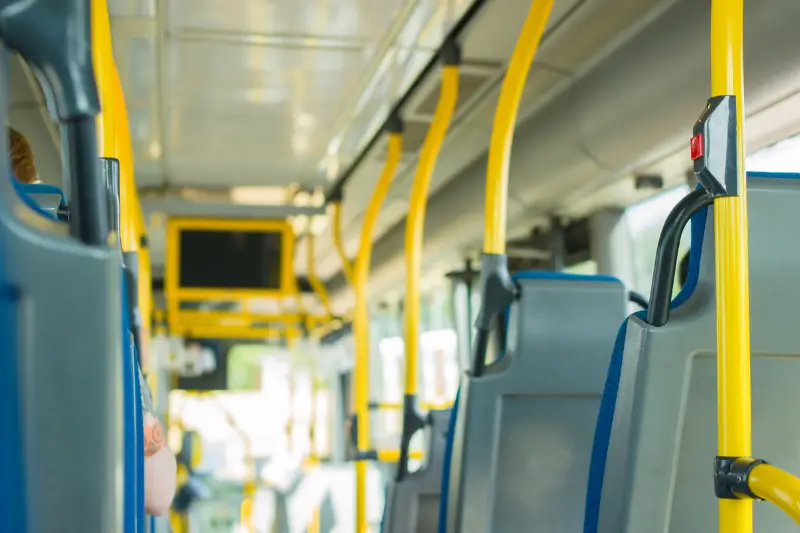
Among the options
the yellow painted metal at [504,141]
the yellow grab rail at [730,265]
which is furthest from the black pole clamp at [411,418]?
the yellow grab rail at [730,265]

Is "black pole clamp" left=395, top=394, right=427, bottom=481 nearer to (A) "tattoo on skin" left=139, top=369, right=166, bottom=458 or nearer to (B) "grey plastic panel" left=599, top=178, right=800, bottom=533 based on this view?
(A) "tattoo on skin" left=139, top=369, right=166, bottom=458

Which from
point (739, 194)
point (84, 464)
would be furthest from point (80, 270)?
point (739, 194)

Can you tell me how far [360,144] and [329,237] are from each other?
2805 mm

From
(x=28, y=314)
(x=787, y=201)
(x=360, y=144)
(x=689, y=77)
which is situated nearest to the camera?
(x=28, y=314)

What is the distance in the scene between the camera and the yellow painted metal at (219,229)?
6.15 metres

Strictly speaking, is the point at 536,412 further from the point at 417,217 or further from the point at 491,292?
the point at 417,217

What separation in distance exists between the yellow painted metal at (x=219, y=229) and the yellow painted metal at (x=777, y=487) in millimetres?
5152

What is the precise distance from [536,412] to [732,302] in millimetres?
1173

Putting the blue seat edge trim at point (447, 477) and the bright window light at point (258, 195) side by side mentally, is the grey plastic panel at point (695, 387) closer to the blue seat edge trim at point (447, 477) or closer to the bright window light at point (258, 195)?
the blue seat edge trim at point (447, 477)

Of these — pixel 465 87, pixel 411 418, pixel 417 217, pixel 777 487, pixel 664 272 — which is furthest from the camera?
pixel 465 87

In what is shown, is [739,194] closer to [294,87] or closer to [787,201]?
[787,201]

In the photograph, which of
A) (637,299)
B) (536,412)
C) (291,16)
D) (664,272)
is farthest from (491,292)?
(291,16)

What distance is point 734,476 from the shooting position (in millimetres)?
1231

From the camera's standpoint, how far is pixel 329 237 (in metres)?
7.62
